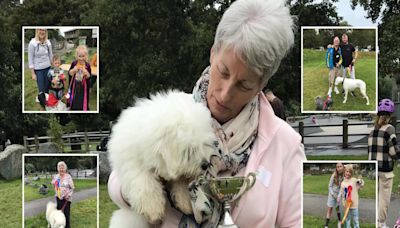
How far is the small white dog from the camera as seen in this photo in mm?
5305

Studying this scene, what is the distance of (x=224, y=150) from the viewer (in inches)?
44.3

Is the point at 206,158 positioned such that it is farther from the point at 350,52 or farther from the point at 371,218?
the point at 350,52

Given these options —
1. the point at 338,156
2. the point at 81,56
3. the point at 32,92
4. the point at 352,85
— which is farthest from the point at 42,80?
the point at 338,156

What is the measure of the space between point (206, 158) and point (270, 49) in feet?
0.82

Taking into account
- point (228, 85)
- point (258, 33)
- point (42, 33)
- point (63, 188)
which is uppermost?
point (42, 33)

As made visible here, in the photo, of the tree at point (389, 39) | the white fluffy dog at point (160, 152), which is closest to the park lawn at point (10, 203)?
the tree at point (389, 39)

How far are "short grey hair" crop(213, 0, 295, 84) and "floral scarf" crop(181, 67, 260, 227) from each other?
94mm

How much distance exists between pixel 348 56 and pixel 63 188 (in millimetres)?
2954

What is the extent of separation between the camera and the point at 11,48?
6.48 m

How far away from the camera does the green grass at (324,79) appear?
5.06 meters

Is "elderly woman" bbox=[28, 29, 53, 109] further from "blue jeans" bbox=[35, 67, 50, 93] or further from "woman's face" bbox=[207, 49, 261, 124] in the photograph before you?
"woman's face" bbox=[207, 49, 261, 124]

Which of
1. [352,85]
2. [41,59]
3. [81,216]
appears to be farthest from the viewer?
[81,216]

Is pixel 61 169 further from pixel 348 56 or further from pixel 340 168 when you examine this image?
pixel 348 56

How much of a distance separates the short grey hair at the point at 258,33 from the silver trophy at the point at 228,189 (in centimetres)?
22
